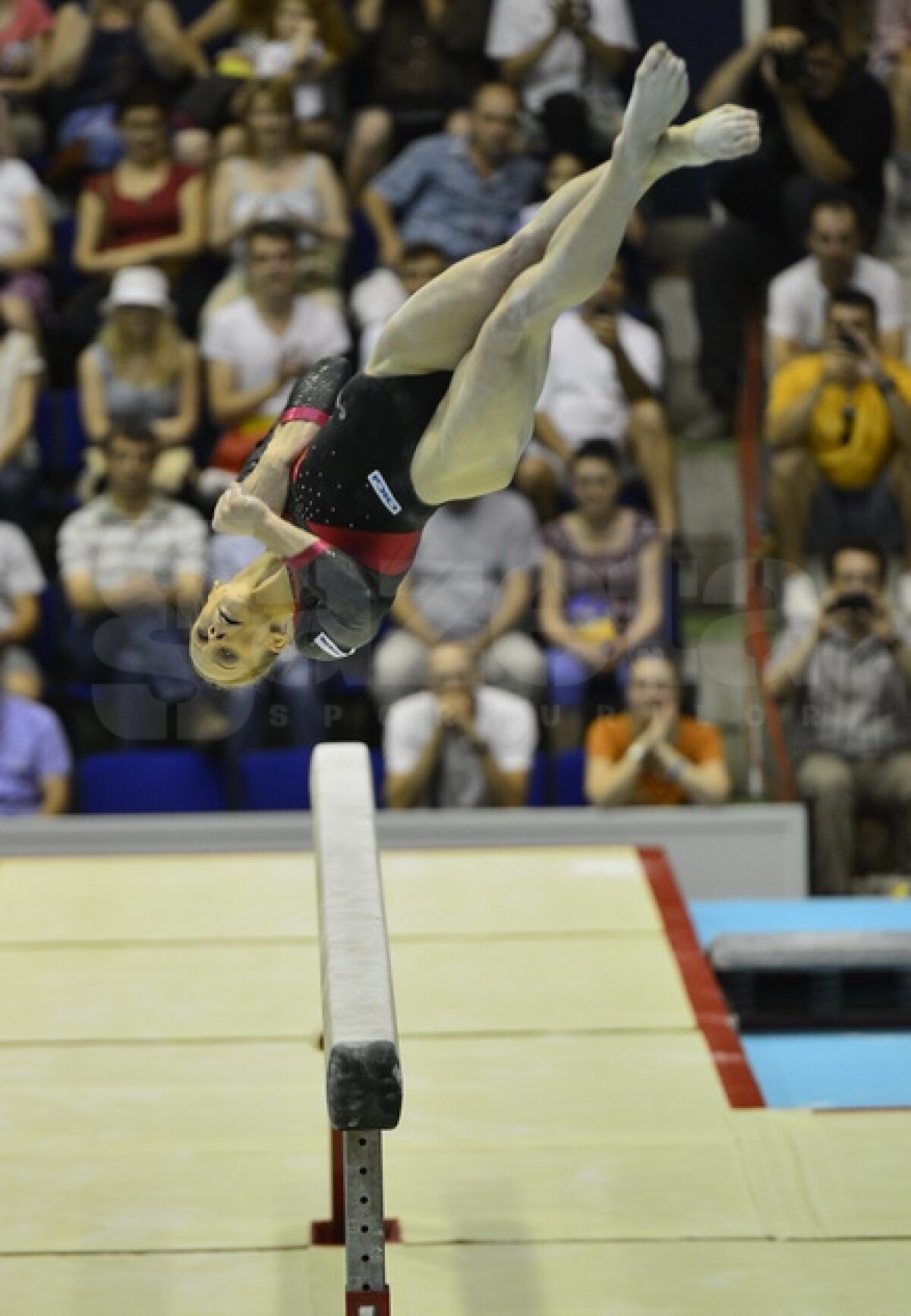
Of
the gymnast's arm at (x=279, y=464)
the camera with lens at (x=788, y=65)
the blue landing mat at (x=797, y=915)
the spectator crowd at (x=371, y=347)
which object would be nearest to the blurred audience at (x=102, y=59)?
the spectator crowd at (x=371, y=347)

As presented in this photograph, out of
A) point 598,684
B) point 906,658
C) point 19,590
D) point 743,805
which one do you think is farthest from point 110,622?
point 906,658

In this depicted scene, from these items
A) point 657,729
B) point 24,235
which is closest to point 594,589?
point 657,729

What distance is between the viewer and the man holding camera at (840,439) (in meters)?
8.44

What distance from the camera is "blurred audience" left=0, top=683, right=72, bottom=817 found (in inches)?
314

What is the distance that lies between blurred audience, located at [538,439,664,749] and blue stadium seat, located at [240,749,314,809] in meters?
0.95

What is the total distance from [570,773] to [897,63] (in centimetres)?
346

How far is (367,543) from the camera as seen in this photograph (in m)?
4.88

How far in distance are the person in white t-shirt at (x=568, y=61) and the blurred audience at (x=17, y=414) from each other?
2413 mm

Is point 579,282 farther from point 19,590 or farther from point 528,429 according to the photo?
point 19,590

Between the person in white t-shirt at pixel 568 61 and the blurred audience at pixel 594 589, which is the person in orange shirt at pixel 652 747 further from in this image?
the person in white t-shirt at pixel 568 61

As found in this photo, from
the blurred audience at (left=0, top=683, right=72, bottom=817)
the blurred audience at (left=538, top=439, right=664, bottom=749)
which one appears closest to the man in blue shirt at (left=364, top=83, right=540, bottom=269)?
the blurred audience at (left=538, top=439, right=664, bottom=749)

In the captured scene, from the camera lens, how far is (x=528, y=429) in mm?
4754

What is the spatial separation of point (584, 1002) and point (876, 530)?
2.78 meters

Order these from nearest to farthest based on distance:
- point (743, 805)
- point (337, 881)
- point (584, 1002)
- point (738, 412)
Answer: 1. point (337, 881)
2. point (584, 1002)
3. point (743, 805)
4. point (738, 412)
